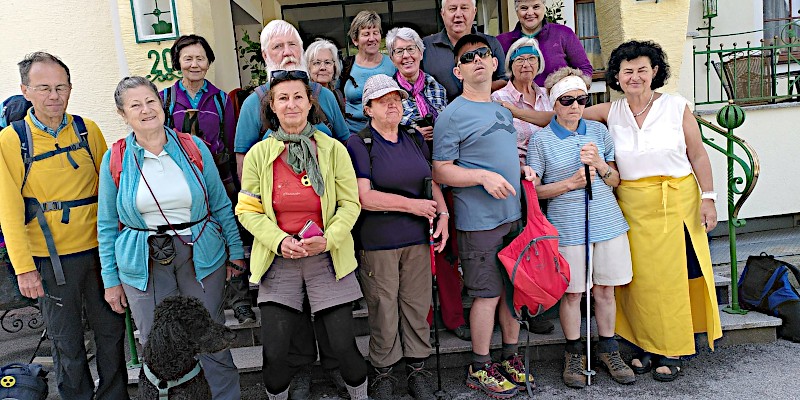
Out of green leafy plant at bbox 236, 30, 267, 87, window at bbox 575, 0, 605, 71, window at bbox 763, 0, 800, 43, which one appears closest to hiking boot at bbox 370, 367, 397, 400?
green leafy plant at bbox 236, 30, 267, 87

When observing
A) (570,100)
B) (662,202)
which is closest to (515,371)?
(662,202)

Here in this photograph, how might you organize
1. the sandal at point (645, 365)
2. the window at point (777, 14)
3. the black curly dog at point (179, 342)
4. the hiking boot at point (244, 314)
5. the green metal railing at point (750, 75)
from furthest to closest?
→ the window at point (777, 14)
the green metal railing at point (750, 75)
the hiking boot at point (244, 314)
the sandal at point (645, 365)
the black curly dog at point (179, 342)

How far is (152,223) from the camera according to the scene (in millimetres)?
2764

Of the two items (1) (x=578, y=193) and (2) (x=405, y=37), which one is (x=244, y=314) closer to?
(2) (x=405, y=37)

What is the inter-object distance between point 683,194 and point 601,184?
1.61 feet

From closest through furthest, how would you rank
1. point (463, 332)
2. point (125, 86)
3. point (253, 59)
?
point (125, 86), point (463, 332), point (253, 59)

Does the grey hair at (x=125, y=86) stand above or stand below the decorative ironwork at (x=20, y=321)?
above

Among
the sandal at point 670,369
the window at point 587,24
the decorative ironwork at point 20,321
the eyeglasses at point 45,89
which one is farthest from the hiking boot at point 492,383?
the window at point 587,24

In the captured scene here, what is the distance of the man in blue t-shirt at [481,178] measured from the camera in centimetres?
315

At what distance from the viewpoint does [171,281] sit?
2828mm

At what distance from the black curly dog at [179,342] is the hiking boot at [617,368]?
2281 millimetres

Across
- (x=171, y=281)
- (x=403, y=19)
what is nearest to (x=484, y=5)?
(x=403, y=19)

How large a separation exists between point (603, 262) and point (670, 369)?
2.61ft

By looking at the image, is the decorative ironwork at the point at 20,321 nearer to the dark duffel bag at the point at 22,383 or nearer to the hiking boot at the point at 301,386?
the dark duffel bag at the point at 22,383
